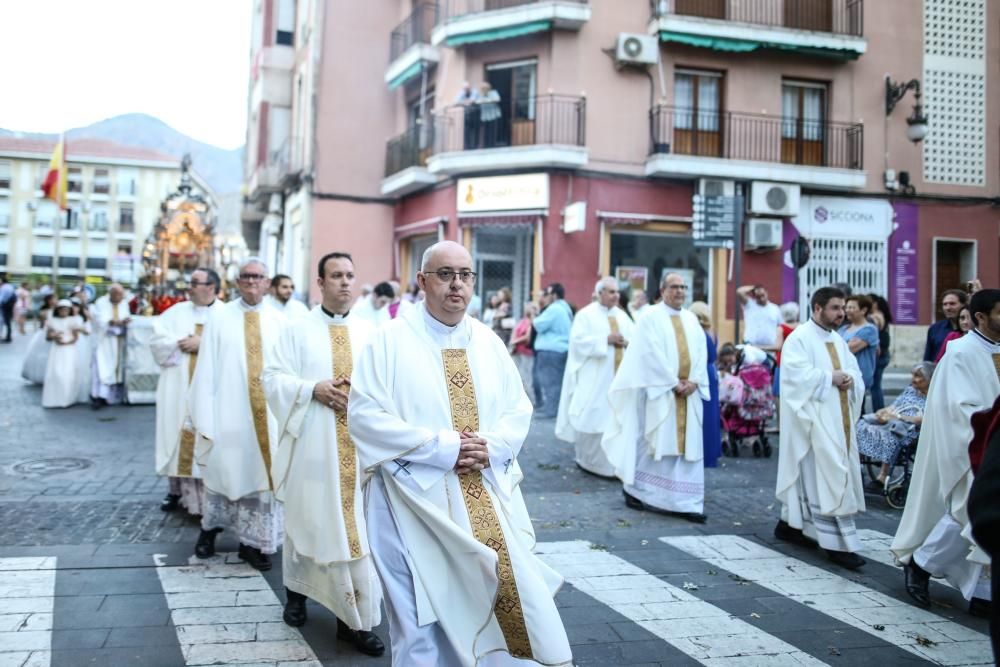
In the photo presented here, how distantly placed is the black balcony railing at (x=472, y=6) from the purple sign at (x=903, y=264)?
10278 millimetres

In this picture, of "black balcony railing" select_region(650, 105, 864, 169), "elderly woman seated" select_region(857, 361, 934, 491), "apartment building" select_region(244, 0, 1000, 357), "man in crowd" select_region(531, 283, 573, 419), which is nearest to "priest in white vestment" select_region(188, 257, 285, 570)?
"elderly woman seated" select_region(857, 361, 934, 491)

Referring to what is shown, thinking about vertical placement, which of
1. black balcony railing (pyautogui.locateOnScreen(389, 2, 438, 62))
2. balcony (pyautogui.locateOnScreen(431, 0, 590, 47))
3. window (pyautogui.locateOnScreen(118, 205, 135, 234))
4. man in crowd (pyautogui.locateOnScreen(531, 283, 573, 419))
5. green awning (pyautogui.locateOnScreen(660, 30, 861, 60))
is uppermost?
window (pyautogui.locateOnScreen(118, 205, 135, 234))

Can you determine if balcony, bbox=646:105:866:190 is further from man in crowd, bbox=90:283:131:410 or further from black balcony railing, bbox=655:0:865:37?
man in crowd, bbox=90:283:131:410

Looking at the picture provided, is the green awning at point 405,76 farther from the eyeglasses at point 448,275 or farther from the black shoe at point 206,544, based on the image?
the eyeglasses at point 448,275

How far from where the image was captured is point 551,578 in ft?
11.1

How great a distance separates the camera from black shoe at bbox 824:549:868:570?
222 inches

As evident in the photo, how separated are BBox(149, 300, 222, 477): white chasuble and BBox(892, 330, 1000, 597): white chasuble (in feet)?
17.2

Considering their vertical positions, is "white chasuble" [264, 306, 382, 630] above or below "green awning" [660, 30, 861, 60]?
below

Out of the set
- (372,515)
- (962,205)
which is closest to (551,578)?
(372,515)

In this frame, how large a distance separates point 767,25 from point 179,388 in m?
16.4

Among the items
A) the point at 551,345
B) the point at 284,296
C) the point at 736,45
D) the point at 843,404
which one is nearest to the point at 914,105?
the point at 736,45

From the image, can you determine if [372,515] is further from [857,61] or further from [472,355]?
[857,61]

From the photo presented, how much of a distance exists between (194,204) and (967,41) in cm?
2031

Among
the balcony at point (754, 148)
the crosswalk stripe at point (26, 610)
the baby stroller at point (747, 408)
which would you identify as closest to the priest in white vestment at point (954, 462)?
the crosswalk stripe at point (26, 610)
